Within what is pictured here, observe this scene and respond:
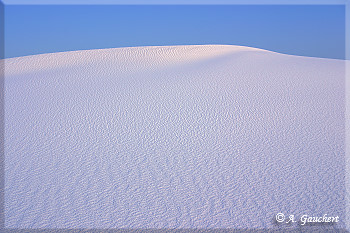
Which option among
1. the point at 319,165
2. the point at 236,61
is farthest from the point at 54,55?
the point at 319,165

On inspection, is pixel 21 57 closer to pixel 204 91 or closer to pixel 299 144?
pixel 204 91

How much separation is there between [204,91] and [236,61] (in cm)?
232

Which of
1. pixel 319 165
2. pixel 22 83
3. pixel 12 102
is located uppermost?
pixel 22 83

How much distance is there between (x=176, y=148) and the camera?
9.46ft

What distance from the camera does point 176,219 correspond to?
188 centimetres

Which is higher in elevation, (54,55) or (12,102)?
(54,55)

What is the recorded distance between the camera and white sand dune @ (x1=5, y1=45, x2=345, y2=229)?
1.99 metres

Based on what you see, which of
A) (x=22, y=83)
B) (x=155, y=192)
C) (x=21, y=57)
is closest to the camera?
(x=155, y=192)

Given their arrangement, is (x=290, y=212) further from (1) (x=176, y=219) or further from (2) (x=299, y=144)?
(2) (x=299, y=144)

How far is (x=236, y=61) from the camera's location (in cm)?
648

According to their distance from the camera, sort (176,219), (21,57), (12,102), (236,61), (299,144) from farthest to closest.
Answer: (21,57) → (236,61) → (12,102) → (299,144) → (176,219)

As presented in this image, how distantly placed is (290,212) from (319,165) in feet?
2.55

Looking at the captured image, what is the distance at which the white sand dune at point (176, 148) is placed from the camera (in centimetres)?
199

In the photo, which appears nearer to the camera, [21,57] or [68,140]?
[68,140]
